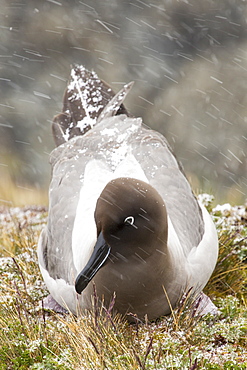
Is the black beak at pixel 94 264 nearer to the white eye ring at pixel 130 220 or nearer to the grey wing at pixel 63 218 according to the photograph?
the white eye ring at pixel 130 220

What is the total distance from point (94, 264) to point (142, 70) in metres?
8.26

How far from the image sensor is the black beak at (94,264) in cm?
304

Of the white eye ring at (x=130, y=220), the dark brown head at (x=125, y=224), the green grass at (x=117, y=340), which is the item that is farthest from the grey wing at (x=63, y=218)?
the white eye ring at (x=130, y=220)

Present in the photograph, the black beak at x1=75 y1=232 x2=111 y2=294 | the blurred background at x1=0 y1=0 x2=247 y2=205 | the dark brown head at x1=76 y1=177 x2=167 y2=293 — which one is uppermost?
the dark brown head at x1=76 y1=177 x2=167 y2=293

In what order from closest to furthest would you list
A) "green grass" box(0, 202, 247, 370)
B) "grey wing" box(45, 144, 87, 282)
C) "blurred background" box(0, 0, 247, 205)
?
"green grass" box(0, 202, 247, 370) → "grey wing" box(45, 144, 87, 282) → "blurred background" box(0, 0, 247, 205)

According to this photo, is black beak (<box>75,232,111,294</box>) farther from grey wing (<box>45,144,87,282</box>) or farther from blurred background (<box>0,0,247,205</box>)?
blurred background (<box>0,0,247,205</box>)

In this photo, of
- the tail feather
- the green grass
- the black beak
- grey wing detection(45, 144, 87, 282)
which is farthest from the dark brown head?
the tail feather

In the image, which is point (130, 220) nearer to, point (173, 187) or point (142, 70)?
point (173, 187)

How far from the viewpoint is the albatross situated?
3.07 metres

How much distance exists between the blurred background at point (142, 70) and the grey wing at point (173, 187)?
17.6 ft

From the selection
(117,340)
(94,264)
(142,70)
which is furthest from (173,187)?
(142,70)

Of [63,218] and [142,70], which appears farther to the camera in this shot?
[142,70]

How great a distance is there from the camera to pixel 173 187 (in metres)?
3.93

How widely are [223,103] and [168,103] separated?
106 cm
